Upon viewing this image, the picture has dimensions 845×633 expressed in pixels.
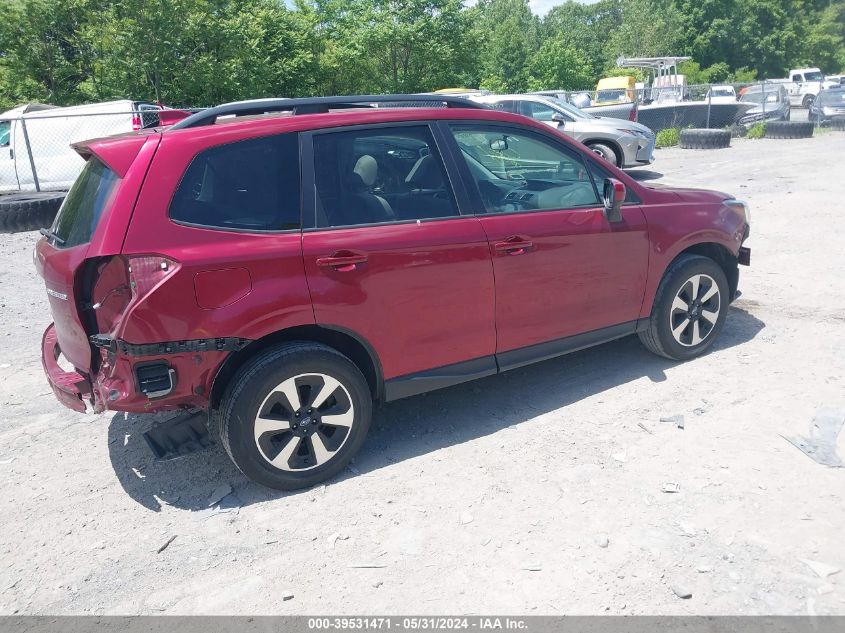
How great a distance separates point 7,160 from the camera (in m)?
12.8

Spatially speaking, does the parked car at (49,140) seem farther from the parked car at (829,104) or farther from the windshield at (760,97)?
the parked car at (829,104)

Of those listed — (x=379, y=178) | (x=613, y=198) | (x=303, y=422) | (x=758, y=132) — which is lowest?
(x=303, y=422)

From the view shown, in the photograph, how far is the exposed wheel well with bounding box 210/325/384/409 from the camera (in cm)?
356

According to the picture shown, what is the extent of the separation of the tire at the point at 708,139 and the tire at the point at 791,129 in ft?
10.2

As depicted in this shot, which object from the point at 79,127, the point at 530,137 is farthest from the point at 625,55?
the point at 530,137

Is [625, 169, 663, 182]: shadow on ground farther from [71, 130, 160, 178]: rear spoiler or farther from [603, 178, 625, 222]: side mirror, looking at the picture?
[71, 130, 160, 178]: rear spoiler

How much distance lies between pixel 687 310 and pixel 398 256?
235cm

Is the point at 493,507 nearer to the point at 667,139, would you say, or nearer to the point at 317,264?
the point at 317,264

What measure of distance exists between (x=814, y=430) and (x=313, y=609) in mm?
2943

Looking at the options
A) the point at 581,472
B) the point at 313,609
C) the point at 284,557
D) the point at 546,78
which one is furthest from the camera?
the point at 546,78

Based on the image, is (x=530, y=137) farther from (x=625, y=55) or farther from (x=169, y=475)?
(x=625, y=55)

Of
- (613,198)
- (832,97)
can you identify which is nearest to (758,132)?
(832,97)

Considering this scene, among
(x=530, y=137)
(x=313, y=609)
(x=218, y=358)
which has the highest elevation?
(x=530, y=137)

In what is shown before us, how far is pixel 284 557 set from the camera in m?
3.20
